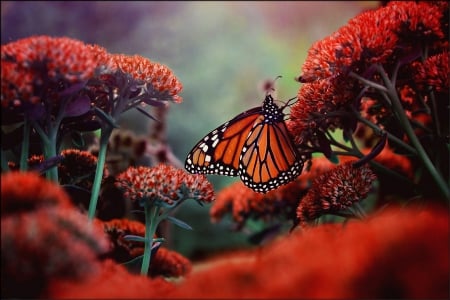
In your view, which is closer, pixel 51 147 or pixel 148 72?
pixel 51 147

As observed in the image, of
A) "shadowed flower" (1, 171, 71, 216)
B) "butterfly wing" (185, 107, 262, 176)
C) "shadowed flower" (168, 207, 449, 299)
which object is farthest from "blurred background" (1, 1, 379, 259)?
"shadowed flower" (168, 207, 449, 299)

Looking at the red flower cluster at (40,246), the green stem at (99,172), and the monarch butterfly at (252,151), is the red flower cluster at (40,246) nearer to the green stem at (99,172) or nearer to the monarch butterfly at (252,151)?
the green stem at (99,172)

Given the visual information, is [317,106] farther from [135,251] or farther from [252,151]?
[135,251]

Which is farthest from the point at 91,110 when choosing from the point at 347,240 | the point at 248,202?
the point at 248,202

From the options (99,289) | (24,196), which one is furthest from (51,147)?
(99,289)

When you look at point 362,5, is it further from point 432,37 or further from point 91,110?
point 91,110
